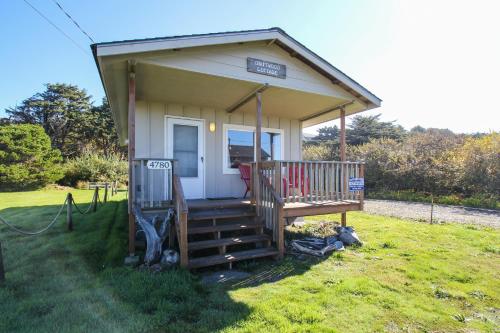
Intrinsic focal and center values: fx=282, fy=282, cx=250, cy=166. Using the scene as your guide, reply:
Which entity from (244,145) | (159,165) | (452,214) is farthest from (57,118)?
(452,214)

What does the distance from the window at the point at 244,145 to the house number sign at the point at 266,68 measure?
2.05m

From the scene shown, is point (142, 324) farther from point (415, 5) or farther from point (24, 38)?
point (24, 38)

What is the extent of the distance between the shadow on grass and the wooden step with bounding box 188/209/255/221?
→ 94 centimetres

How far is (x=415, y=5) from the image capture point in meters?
6.64

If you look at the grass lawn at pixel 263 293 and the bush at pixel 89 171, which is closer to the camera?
the grass lawn at pixel 263 293

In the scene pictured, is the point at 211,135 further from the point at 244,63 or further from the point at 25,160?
the point at 25,160

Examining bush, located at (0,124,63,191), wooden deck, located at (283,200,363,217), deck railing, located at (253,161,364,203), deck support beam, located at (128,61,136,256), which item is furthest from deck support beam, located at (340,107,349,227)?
bush, located at (0,124,63,191)

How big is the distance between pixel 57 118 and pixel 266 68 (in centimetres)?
3013

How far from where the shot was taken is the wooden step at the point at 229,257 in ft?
13.3

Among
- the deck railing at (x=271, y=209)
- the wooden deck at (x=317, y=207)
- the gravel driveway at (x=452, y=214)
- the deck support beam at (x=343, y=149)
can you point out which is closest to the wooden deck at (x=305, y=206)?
the wooden deck at (x=317, y=207)

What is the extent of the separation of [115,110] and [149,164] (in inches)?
122

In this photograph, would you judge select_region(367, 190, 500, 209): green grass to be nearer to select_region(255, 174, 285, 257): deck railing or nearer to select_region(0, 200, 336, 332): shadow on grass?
select_region(0, 200, 336, 332): shadow on grass

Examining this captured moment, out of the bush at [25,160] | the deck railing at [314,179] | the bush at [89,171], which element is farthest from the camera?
the bush at [89,171]

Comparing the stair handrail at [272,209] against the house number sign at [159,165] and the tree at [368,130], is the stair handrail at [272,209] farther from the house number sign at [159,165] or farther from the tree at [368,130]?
the tree at [368,130]
